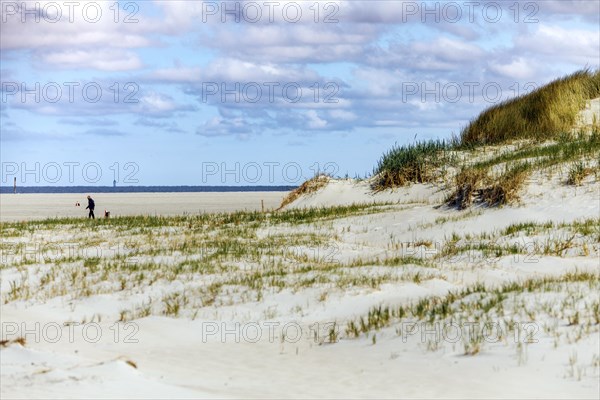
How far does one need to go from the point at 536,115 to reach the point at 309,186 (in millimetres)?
8814

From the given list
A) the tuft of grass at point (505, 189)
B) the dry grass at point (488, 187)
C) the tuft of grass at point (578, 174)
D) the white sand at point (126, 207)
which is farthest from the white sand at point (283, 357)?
the white sand at point (126, 207)

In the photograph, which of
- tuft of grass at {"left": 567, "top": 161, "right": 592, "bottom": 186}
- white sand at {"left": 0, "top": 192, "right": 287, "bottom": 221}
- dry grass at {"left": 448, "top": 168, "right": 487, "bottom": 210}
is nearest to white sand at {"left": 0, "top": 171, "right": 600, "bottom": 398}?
tuft of grass at {"left": 567, "top": 161, "right": 592, "bottom": 186}

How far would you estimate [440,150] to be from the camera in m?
30.6

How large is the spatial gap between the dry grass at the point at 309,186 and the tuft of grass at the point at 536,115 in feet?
17.6

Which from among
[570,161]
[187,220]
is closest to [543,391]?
[570,161]

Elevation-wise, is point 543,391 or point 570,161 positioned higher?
point 570,161

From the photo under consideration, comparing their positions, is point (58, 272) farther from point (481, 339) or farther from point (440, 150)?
point (440, 150)

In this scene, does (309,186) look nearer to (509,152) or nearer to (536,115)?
(509,152)

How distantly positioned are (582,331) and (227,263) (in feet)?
27.4

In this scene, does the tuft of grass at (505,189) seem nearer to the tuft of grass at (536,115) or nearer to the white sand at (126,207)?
the tuft of grass at (536,115)

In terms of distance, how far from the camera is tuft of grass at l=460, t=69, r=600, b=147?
31734 millimetres

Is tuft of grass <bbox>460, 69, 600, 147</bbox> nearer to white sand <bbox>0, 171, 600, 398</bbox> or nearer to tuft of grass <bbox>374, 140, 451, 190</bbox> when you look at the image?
Answer: tuft of grass <bbox>374, 140, 451, 190</bbox>

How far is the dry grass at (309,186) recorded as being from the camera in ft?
106

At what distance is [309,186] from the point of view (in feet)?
107
